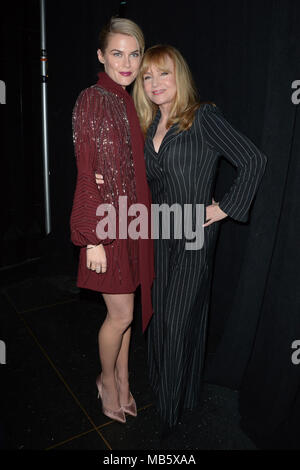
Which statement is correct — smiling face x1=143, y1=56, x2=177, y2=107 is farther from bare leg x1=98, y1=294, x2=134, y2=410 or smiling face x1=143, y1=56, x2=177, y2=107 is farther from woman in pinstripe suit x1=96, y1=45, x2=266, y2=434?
bare leg x1=98, y1=294, x2=134, y2=410

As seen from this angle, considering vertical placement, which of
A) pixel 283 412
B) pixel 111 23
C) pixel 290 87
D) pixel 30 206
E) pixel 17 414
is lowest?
pixel 17 414

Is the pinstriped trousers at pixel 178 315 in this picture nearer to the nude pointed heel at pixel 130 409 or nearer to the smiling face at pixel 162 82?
the nude pointed heel at pixel 130 409

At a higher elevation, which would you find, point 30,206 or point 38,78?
point 38,78

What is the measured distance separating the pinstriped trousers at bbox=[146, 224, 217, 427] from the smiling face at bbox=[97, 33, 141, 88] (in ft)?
2.28

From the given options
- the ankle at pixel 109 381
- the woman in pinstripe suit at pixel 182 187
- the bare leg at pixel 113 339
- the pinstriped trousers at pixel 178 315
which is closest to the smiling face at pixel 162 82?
the woman in pinstripe suit at pixel 182 187

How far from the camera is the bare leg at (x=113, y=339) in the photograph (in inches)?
59.3

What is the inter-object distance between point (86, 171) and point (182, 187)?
41 cm

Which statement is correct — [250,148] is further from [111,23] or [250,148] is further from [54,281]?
[54,281]

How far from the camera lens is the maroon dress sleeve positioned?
4.04 feet

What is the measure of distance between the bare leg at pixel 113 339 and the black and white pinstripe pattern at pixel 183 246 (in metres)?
0.17

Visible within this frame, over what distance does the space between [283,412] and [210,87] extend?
154 centimetres
